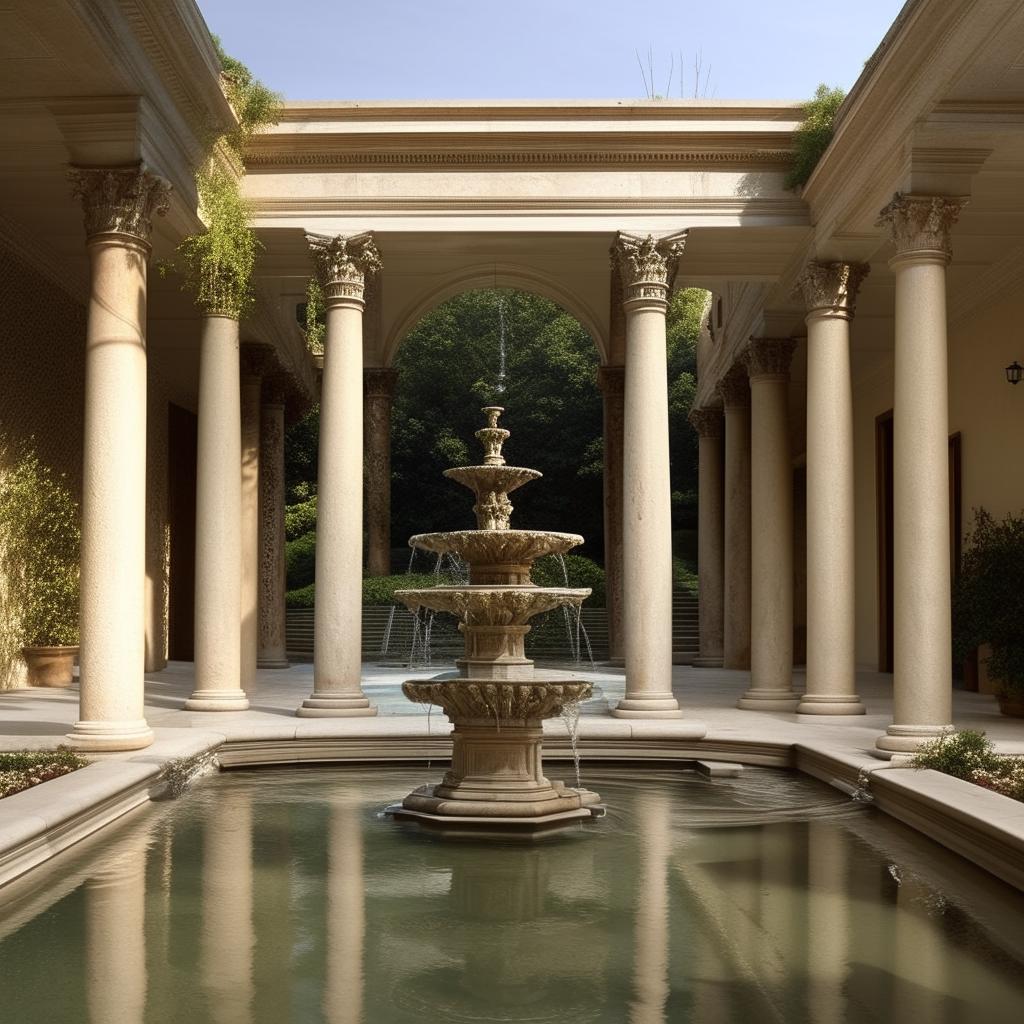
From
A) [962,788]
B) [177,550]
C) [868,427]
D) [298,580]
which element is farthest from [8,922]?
[298,580]

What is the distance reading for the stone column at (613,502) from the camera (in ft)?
86.9

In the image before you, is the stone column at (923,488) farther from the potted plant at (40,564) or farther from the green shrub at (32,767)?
the potted plant at (40,564)

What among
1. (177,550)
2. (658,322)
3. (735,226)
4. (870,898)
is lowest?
(870,898)

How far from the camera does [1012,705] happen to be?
16.2 m

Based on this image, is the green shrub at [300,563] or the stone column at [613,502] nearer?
the stone column at [613,502]

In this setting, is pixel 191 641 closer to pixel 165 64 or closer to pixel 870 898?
pixel 165 64

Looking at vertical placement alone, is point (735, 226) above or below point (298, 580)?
above

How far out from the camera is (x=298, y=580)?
39438 mm

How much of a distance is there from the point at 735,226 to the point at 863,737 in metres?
6.57

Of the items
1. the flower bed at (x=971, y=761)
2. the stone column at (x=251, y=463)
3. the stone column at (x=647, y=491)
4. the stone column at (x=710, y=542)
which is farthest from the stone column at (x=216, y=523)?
the stone column at (x=710, y=542)

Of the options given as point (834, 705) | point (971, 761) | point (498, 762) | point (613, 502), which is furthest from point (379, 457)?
point (971, 761)

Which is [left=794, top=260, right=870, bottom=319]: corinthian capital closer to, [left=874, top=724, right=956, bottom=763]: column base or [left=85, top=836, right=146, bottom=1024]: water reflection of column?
[left=874, top=724, right=956, bottom=763]: column base

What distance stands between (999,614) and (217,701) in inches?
391

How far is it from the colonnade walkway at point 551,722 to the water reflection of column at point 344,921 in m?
3.79
